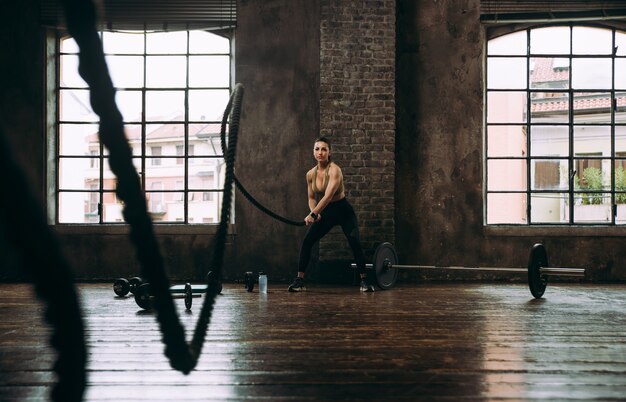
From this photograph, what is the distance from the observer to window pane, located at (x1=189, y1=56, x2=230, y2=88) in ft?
21.4

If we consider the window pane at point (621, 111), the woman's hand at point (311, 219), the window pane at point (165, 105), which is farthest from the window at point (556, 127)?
the window pane at point (165, 105)

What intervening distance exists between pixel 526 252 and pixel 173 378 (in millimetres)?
5047

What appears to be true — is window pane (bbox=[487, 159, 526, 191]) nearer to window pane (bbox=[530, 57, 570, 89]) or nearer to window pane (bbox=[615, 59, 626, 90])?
window pane (bbox=[530, 57, 570, 89])

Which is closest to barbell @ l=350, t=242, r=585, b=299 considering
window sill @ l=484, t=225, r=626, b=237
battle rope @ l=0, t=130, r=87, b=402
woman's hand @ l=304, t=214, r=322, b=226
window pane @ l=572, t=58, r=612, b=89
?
woman's hand @ l=304, t=214, r=322, b=226

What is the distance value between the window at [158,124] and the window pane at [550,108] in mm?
3499

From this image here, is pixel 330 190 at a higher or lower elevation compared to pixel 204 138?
lower

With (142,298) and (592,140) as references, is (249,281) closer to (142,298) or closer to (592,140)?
(142,298)

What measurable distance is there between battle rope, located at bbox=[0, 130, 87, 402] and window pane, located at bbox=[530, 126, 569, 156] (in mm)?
6369

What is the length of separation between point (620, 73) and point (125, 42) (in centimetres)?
567

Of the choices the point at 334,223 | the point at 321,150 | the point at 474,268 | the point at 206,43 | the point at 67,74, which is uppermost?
the point at 206,43

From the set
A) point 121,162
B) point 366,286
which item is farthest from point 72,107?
point 121,162

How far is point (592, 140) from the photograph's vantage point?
646 centimetres

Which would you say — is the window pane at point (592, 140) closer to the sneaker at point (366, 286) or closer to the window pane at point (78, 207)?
the sneaker at point (366, 286)

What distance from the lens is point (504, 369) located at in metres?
2.21
